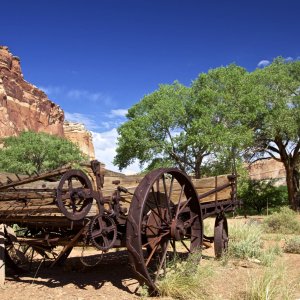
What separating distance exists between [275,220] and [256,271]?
8124 millimetres

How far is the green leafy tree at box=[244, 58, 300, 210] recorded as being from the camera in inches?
910

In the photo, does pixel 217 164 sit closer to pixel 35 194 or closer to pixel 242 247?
pixel 242 247

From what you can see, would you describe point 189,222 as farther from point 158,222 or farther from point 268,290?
point 268,290

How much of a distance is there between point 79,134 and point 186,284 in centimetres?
11509

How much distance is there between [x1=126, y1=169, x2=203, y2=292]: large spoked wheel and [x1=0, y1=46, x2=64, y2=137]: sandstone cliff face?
2918 inches

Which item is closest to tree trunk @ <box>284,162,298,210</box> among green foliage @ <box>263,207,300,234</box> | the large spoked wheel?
green foliage @ <box>263,207,300,234</box>

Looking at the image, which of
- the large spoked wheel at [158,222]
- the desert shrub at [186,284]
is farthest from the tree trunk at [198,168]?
the desert shrub at [186,284]

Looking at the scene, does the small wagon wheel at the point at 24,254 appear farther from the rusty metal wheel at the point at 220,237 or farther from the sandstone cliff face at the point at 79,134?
the sandstone cliff face at the point at 79,134

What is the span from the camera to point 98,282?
19.4ft

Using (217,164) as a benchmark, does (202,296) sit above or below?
below

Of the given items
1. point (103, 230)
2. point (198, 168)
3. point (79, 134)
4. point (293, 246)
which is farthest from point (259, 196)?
point (79, 134)

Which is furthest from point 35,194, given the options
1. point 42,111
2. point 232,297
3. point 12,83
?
point 42,111

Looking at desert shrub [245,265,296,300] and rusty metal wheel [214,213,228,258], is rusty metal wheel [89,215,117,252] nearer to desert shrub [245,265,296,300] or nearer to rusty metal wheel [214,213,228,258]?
desert shrub [245,265,296,300]

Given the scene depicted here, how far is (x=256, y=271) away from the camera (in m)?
6.82
